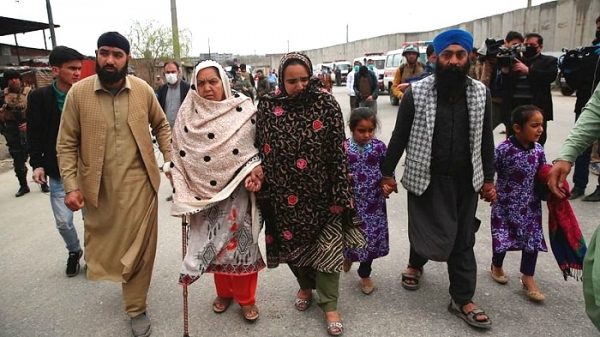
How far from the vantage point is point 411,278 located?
3.11m

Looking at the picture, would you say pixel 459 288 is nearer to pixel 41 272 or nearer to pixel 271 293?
pixel 271 293

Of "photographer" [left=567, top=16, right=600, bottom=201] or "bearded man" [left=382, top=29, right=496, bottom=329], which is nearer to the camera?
"bearded man" [left=382, top=29, right=496, bottom=329]

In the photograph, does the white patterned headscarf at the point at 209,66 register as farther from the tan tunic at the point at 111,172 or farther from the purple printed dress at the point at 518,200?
the purple printed dress at the point at 518,200

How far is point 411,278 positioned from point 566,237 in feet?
3.36

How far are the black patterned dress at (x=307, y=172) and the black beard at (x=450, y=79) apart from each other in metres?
0.61

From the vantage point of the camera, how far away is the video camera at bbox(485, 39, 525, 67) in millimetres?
4359

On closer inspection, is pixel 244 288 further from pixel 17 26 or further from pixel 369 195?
pixel 17 26

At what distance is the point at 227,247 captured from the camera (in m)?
2.70

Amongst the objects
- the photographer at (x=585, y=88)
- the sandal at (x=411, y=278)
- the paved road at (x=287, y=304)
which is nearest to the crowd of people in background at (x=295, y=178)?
the paved road at (x=287, y=304)

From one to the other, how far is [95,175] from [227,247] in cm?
93

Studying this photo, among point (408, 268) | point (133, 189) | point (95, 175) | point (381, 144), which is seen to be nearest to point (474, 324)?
point (408, 268)

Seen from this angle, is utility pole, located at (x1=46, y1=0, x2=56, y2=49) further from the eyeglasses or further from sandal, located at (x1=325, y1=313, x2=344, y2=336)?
sandal, located at (x1=325, y1=313, x2=344, y2=336)

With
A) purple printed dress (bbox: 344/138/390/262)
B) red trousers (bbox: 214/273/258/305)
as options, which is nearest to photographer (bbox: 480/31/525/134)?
purple printed dress (bbox: 344/138/390/262)

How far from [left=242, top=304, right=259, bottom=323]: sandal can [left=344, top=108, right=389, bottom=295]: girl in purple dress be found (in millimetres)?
736
